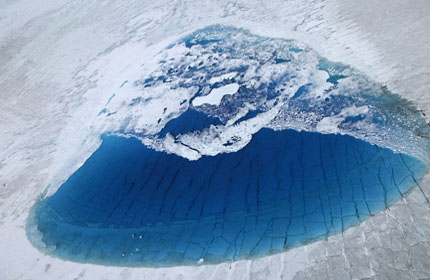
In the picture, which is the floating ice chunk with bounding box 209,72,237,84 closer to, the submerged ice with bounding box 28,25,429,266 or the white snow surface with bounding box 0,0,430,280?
the submerged ice with bounding box 28,25,429,266

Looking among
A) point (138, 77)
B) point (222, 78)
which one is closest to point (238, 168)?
point (222, 78)

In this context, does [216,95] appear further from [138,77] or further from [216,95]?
[138,77]

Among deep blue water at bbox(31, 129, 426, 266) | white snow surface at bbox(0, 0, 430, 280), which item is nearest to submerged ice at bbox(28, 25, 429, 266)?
deep blue water at bbox(31, 129, 426, 266)

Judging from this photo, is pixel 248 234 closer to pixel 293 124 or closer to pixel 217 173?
pixel 217 173

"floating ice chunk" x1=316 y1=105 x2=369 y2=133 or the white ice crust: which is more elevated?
"floating ice chunk" x1=316 y1=105 x2=369 y2=133

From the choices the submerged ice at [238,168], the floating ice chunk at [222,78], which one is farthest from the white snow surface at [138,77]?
the floating ice chunk at [222,78]

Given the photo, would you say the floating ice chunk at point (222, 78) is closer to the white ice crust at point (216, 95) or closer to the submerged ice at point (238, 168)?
the submerged ice at point (238, 168)

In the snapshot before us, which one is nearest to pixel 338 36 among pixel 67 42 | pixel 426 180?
pixel 426 180
